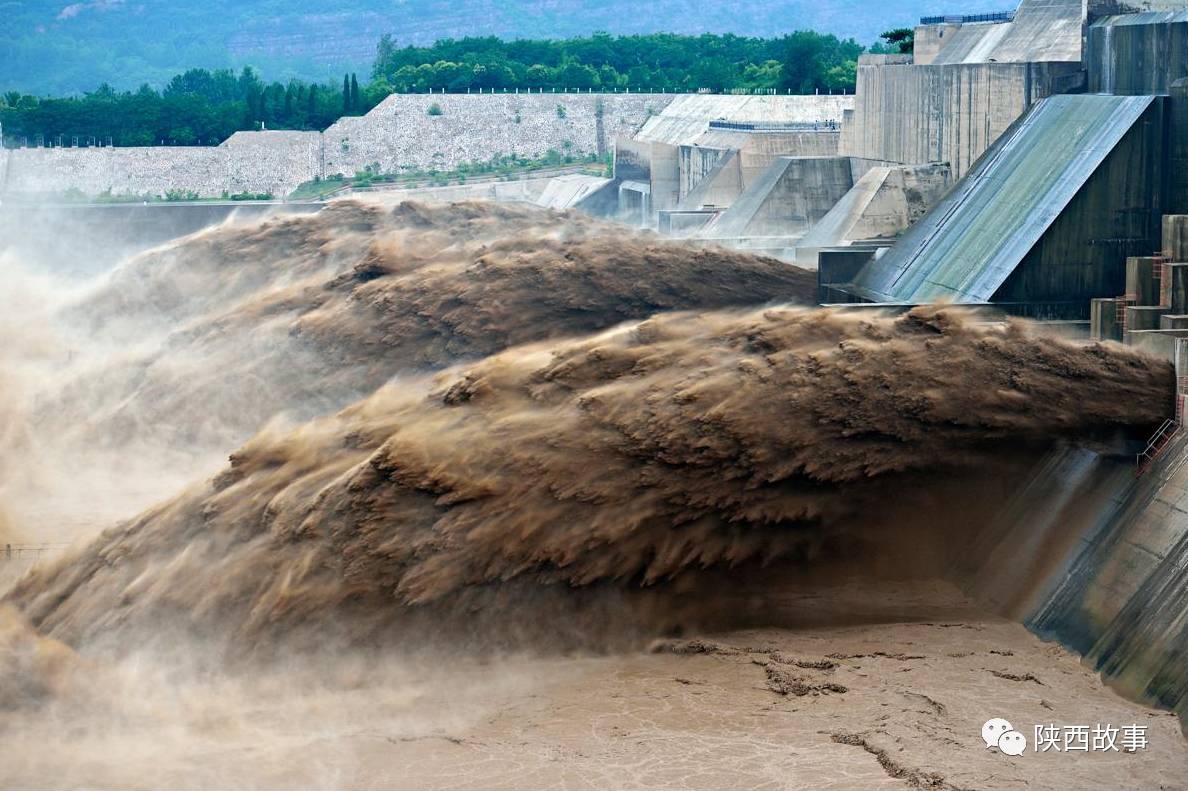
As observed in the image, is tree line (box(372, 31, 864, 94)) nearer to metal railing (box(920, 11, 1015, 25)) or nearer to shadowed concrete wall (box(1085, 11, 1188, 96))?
metal railing (box(920, 11, 1015, 25))

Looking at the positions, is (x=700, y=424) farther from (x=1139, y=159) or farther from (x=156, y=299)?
(x=156, y=299)

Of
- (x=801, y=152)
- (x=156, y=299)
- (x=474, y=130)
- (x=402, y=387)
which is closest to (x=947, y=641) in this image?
(x=402, y=387)

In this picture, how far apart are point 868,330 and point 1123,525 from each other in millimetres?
3629

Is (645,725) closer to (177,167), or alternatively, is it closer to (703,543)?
(703,543)

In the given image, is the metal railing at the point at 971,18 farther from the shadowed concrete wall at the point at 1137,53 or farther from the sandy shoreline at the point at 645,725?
the sandy shoreline at the point at 645,725

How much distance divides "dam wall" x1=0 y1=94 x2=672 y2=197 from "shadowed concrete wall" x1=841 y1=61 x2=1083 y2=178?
51190 mm

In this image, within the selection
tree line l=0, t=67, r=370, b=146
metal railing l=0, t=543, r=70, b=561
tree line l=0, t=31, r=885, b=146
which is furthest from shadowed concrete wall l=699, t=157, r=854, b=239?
tree line l=0, t=67, r=370, b=146

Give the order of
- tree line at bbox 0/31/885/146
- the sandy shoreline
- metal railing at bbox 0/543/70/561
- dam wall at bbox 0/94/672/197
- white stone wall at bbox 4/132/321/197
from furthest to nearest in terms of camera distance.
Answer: tree line at bbox 0/31/885/146, dam wall at bbox 0/94/672/197, white stone wall at bbox 4/132/321/197, metal railing at bbox 0/543/70/561, the sandy shoreline

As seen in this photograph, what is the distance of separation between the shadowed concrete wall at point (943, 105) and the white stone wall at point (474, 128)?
51189 mm

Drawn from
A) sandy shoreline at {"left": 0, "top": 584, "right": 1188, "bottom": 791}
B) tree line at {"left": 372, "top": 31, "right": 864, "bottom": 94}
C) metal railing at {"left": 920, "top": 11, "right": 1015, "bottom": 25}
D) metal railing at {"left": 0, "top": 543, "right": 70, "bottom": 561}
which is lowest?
sandy shoreline at {"left": 0, "top": 584, "right": 1188, "bottom": 791}

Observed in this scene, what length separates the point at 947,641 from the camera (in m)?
20.6

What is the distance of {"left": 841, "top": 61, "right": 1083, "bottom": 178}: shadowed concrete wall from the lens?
33281mm

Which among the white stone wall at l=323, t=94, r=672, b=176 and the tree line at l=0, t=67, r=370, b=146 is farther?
the tree line at l=0, t=67, r=370, b=146

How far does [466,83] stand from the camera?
107 m
